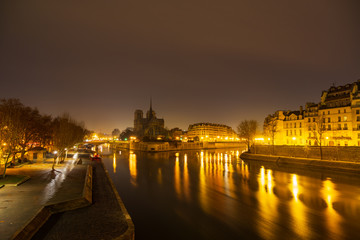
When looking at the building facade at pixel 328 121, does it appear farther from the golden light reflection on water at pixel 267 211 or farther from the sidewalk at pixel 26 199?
the sidewalk at pixel 26 199

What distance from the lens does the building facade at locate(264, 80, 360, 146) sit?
52.0 meters

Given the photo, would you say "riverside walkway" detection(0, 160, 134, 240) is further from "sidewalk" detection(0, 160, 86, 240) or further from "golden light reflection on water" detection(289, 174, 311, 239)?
"golden light reflection on water" detection(289, 174, 311, 239)

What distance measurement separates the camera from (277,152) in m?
57.5

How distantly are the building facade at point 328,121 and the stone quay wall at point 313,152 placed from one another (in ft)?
10.3

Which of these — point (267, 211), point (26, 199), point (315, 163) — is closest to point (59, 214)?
point (26, 199)

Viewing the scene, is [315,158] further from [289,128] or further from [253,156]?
[289,128]

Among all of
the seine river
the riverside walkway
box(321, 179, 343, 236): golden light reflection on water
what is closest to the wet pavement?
the riverside walkway

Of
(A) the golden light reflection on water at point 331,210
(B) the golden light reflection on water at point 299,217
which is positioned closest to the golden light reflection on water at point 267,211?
(B) the golden light reflection on water at point 299,217

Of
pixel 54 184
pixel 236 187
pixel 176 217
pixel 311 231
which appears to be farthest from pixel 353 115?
pixel 54 184

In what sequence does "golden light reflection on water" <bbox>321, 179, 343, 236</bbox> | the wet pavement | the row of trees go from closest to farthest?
the wet pavement
"golden light reflection on water" <bbox>321, 179, 343, 236</bbox>
the row of trees

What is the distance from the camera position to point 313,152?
48.9 m

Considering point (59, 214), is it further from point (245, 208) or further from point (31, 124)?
point (31, 124)

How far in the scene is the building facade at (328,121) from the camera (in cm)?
5197

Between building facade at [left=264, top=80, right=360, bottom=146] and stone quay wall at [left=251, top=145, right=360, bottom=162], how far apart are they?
10.3ft
